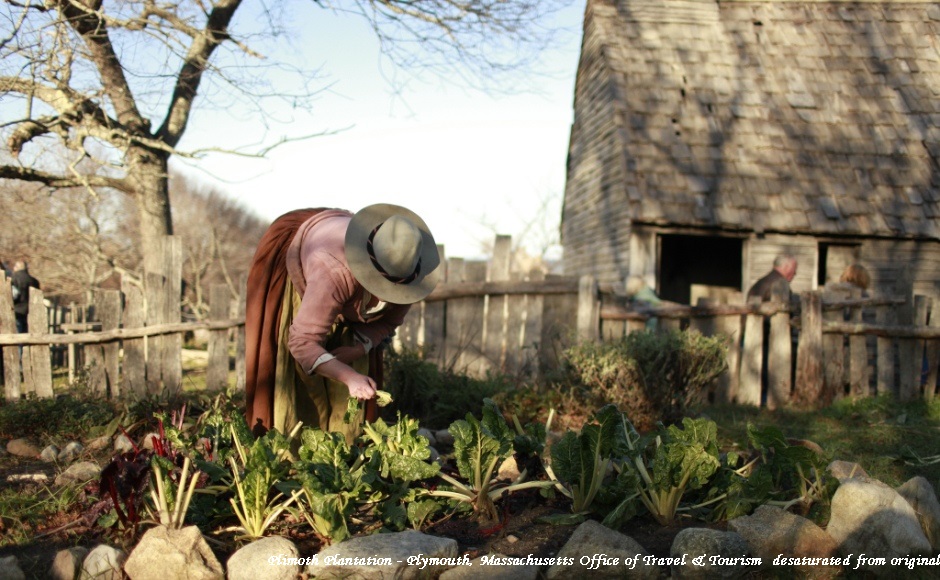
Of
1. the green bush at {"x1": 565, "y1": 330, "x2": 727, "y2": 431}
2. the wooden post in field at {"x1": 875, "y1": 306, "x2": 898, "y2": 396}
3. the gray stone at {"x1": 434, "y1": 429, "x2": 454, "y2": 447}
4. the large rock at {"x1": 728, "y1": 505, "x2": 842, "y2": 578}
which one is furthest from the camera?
the wooden post in field at {"x1": 875, "y1": 306, "x2": 898, "y2": 396}

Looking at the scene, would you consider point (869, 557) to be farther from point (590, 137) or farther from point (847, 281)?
point (590, 137)

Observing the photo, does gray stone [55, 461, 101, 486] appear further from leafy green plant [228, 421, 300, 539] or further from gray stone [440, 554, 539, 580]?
gray stone [440, 554, 539, 580]

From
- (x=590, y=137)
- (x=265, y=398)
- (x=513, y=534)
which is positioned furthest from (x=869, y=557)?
(x=590, y=137)

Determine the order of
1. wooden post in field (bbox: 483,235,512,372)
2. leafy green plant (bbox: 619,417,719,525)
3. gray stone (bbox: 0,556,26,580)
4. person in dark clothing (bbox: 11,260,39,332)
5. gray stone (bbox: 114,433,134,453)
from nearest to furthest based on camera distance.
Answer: gray stone (bbox: 0,556,26,580) → leafy green plant (bbox: 619,417,719,525) → gray stone (bbox: 114,433,134,453) → wooden post in field (bbox: 483,235,512,372) → person in dark clothing (bbox: 11,260,39,332)

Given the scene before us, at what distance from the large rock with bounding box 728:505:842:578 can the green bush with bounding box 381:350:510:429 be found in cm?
282

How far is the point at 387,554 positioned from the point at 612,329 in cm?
493

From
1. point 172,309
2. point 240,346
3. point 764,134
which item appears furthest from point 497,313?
point 764,134

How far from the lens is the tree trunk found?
877 cm

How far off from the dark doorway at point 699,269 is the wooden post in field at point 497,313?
8.19m

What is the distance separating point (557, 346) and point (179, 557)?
200 inches

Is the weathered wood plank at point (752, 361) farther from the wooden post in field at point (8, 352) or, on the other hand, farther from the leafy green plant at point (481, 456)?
the wooden post in field at point (8, 352)

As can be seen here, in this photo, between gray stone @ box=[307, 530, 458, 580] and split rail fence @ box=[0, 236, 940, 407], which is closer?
gray stone @ box=[307, 530, 458, 580]

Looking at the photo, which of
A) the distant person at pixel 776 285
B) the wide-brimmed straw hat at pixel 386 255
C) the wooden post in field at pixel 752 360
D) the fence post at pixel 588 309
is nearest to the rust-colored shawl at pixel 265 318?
the wide-brimmed straw hat at pixel 386 255

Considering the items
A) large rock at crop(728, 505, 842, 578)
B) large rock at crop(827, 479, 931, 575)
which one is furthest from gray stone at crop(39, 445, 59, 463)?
large rock at crop(827, 479, 931, 575)
